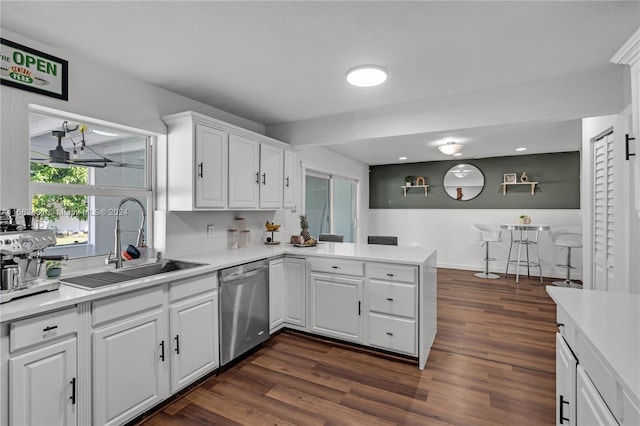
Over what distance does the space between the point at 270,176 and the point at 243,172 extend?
1.47 ft

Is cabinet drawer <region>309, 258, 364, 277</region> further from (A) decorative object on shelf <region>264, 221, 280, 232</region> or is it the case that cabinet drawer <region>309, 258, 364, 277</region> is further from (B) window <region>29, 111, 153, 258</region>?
(B) window <region>29, 111, 153, 258</region>

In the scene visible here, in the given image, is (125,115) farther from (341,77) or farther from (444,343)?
(444,343)

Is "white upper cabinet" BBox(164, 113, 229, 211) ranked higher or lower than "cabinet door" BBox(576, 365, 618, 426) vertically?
higher

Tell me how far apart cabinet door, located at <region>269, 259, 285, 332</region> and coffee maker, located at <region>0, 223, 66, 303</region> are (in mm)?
1705

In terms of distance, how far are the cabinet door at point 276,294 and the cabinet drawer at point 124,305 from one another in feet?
3.92

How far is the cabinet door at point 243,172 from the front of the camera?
3062 mm

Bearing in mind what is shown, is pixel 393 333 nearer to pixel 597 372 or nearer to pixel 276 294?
pixel 276 294

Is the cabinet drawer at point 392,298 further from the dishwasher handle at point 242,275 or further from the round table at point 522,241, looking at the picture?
the round table at point 522,241

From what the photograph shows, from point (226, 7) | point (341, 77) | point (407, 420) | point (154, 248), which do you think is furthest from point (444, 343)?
point (226, 7)

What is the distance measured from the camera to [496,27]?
1887mm

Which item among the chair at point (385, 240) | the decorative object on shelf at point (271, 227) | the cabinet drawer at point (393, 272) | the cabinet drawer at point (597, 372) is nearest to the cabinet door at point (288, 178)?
the decorative object on shelf at point (271, 227)

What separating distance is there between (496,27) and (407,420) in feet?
7.96

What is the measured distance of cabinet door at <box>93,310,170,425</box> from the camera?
1.74 meters

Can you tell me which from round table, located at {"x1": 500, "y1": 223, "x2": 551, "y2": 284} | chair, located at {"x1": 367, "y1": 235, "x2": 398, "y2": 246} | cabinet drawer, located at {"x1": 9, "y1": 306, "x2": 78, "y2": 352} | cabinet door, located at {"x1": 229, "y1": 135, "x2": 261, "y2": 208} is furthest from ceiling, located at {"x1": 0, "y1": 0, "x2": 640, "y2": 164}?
round table, located at {"x1": 500, "y1": 223, "x2": 551, "y2": 284}
